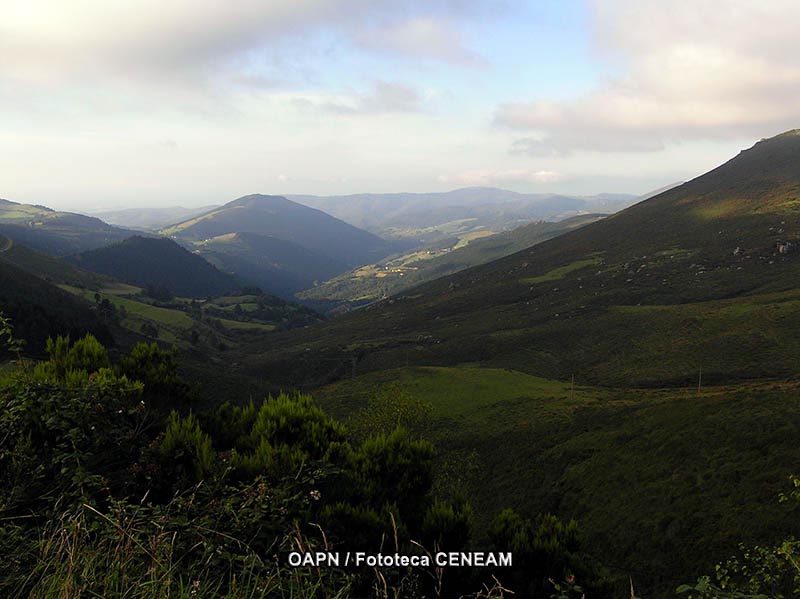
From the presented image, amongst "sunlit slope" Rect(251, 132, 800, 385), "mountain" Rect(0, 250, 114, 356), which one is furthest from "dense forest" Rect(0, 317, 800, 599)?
"mountain" Rect(0, 250, 114, 356)

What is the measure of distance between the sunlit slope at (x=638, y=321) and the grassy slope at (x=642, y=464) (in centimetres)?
2374

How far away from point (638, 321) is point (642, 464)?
8517cm

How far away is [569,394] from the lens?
269 ft

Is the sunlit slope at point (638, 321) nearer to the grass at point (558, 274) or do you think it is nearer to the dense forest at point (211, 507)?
the grass at point (558, 274)

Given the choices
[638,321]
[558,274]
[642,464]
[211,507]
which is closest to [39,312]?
[642,464]

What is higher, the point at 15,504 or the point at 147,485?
the point at 15,504

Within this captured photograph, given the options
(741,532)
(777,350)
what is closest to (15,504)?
(741,532)

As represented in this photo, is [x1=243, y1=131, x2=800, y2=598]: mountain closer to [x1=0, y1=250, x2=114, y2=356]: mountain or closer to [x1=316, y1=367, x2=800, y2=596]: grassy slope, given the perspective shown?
[x1=316, y1=367, x2=800, y2=596]: grassy slope

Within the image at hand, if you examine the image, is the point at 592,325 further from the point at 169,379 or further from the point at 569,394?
the point at 169,379

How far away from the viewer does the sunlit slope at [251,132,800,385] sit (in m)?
94.0

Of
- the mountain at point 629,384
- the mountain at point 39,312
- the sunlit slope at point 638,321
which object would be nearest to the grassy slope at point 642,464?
the mountain at point 629,384

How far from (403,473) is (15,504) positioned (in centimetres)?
983

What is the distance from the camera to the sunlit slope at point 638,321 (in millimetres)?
94000

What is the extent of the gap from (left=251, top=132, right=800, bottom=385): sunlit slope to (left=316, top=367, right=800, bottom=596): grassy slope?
77.9 ft
